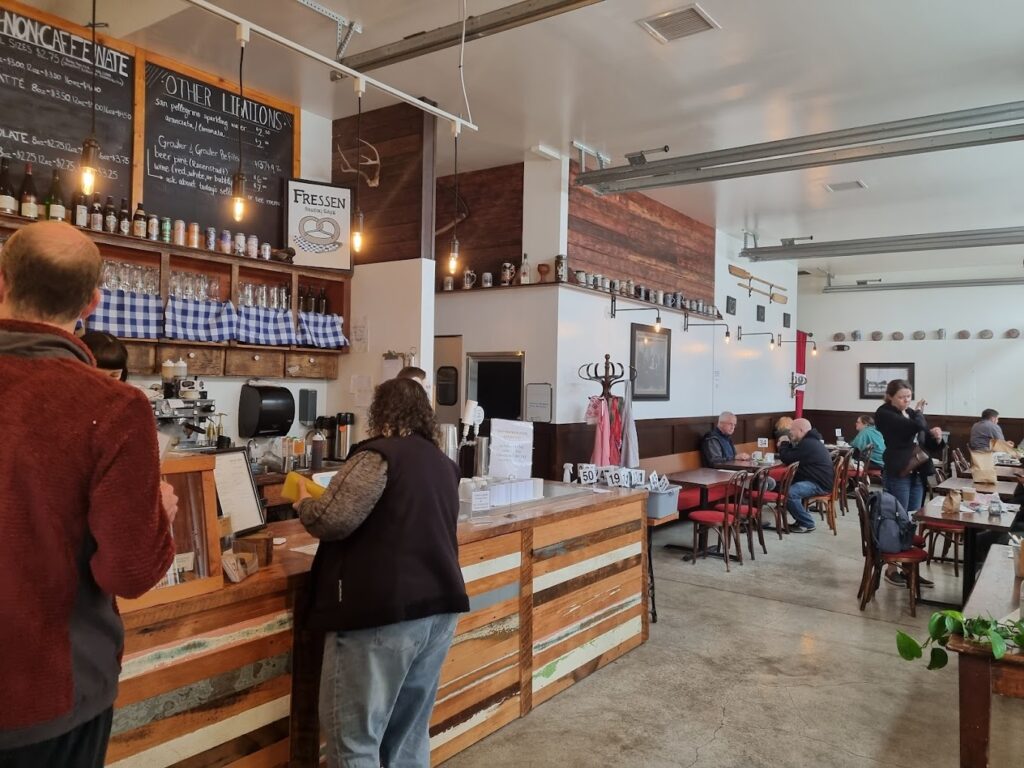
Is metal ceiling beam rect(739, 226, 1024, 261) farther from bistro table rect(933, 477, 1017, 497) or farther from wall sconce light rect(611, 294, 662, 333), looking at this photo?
bistro table rect(933, 477, 1017, 497)

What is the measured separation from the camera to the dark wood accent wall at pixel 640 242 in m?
7.50

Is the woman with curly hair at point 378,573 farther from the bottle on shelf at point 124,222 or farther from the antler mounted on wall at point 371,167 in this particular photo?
the antler mounted on wall at point 371,167

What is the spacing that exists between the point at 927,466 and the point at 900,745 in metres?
4.51

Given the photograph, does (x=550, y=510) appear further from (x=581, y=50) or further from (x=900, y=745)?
(x=581, y=50)

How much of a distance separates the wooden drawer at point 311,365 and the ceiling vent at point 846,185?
5575 mm

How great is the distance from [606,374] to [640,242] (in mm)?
2023

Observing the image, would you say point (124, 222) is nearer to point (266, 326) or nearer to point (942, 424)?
point (266, 326)

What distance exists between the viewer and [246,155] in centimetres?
551

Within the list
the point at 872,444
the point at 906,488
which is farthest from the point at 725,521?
the point at 872,444

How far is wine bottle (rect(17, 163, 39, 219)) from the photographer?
4.12 metres

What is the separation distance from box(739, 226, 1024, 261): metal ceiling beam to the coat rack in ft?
12.8

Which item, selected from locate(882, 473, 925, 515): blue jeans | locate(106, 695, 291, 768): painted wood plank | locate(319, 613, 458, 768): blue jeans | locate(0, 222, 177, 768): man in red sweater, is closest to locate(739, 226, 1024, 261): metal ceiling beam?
locate(882, 473, 925, 515): blue jeans

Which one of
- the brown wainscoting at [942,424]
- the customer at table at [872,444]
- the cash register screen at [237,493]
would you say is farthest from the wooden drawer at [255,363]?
the brown wainscoting at [942,424]


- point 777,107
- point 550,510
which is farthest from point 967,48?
point 550,510
